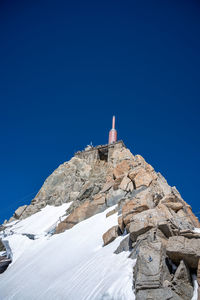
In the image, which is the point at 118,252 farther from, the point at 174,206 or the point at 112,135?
the point at 112,135

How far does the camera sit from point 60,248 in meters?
14.6

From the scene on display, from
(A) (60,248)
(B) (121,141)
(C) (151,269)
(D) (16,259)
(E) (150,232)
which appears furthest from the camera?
(B) (121,141)

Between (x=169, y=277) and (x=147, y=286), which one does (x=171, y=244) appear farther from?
(x=147, y=286)

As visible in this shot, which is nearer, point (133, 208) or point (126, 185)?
point (133, 208)

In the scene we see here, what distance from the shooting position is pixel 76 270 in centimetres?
967

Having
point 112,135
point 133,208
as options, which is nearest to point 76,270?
point 133,208

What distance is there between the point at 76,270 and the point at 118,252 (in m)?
2.36

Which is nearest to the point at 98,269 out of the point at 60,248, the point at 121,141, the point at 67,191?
the point at 60,248

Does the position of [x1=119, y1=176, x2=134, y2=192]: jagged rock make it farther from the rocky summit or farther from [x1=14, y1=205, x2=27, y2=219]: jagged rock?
[x1=14, y1=205, x2=27, y2=219]: jagged rock

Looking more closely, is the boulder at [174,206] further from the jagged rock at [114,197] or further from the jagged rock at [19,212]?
the jagged rock at [19,212]

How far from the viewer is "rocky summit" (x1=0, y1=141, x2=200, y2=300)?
6.37m

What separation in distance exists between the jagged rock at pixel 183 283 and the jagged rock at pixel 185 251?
10.2 inches

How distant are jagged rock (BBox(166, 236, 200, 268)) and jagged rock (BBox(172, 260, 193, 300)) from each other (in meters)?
0.26

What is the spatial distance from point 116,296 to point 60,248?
30.8 ft
